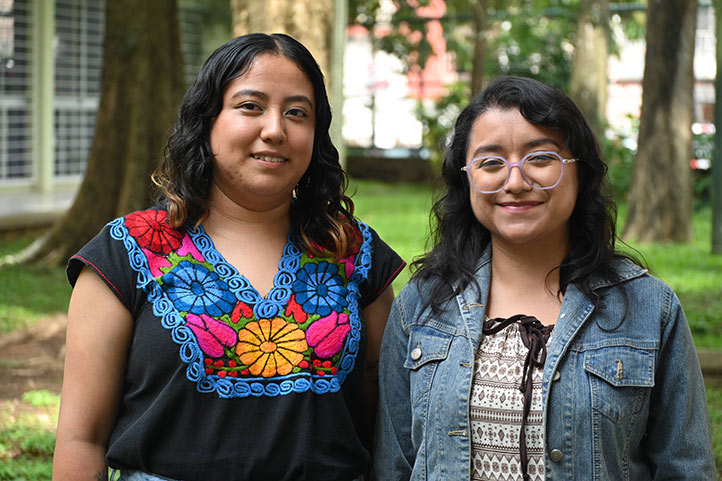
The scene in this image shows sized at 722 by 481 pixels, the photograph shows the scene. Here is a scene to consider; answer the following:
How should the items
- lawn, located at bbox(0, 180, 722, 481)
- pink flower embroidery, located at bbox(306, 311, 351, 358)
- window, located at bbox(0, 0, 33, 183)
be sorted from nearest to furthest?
pink flower embroidery, located at bbox(306, 311, 351, 358) → lawn, located at bbox(0, 180, 722, 481) → window, located at bbox(0, 0, 33, 183)

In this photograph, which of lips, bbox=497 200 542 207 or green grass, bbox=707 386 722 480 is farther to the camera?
green grass, bbox=707 386 722 480

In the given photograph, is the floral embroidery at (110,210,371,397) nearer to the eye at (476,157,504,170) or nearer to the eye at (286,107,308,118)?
the eye at (286,107,308,118)

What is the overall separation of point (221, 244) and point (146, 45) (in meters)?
6.96

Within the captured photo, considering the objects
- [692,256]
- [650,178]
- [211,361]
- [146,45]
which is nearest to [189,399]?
[211,361]

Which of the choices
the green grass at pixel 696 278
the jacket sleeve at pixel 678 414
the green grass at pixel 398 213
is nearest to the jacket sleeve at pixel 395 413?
the jacket sleeve at pixel 678 414

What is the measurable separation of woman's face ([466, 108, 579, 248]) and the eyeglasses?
0.04 feet

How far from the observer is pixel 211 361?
2314mm

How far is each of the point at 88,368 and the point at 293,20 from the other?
330cm

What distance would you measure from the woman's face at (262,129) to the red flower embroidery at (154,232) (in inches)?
7.6

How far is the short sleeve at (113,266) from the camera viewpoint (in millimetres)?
2346

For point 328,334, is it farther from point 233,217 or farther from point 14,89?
point 14,89

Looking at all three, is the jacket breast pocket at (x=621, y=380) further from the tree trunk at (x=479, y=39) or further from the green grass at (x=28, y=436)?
the tree trunk at (x=479, y=39)

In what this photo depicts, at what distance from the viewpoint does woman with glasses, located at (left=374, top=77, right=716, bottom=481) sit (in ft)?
7.23

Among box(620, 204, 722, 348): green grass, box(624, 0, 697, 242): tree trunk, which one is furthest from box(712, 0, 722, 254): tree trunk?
box(624, 0, 697, 242): tree trunk
